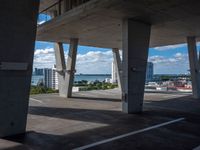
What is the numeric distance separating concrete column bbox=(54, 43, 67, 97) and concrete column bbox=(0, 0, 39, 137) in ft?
38.5

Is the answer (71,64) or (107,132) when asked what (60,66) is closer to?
(71,64)

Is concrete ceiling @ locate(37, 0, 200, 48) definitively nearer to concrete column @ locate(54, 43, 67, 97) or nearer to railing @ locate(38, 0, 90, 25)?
railing @ locate(38, 0, 90, 25)

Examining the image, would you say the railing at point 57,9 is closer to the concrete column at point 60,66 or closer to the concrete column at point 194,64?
the concrete column at point 60,66

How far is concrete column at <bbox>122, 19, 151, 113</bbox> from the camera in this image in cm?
1167

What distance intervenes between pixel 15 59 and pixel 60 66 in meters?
12.7

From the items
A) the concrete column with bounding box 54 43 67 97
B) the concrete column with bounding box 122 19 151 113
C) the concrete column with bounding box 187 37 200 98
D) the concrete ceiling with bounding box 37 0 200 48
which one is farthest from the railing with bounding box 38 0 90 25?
the concrete column with bounding box 187 37 200 98

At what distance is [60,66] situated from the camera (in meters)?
19.7

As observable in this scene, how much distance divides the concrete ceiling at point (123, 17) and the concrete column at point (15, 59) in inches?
140

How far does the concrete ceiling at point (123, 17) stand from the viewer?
9.55 meters

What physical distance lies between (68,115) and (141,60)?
4844 millimetres

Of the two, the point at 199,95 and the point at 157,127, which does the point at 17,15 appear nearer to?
the point at 157,127

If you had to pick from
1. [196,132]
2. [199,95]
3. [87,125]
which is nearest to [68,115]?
[87,125]

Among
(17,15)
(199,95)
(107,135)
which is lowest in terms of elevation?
(107,135)

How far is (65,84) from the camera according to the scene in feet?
62.1
